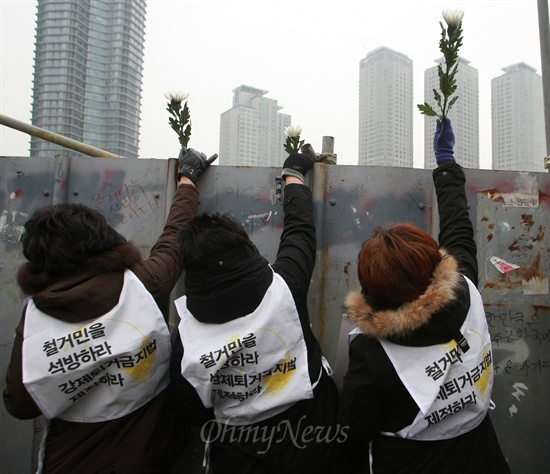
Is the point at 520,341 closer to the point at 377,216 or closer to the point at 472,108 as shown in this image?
the point at 377,216

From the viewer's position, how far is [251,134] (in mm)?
7520

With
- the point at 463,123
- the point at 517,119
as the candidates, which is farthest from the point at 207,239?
the point at 517,119

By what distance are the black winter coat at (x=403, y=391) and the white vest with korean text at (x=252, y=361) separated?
244 millimetres

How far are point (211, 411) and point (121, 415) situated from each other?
40cm

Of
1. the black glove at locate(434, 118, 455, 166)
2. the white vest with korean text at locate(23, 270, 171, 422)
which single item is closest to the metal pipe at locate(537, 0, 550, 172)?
the black glove at locate(434, 118, 455, 166)

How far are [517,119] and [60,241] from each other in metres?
14.5

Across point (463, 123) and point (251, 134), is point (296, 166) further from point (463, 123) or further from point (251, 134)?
point (463, 123)

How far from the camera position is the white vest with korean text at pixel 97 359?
1.58 m

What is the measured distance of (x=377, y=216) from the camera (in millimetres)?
2521

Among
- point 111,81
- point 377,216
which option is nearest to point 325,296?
point 377,216

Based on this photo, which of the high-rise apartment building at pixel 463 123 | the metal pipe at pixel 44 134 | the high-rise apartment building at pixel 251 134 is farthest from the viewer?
the high-rise apartment building at pixel 251 134

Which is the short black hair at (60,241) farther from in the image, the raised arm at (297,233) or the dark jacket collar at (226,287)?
the raised arm at (297,233)

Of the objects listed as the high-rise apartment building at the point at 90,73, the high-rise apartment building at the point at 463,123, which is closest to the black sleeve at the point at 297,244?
the high-rise apartment building at the point at 463,123

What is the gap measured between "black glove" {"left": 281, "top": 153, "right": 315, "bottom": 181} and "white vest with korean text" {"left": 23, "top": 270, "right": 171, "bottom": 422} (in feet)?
3.51
